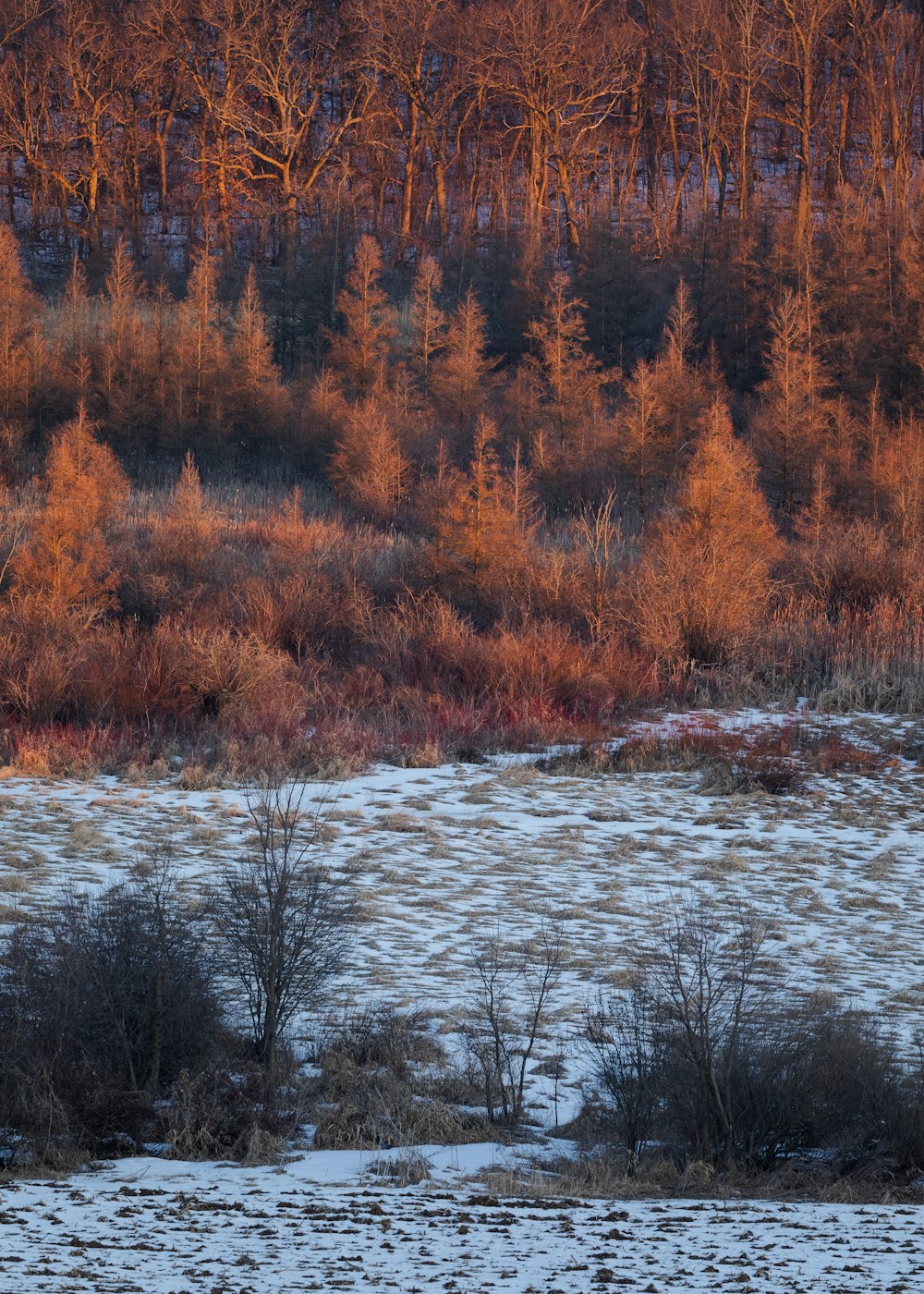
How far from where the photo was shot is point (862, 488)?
97.9 ft

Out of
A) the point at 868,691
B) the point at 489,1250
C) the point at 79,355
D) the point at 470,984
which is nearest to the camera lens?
the point at 489,1250

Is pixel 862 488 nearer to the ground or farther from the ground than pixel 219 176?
nearer to the ground

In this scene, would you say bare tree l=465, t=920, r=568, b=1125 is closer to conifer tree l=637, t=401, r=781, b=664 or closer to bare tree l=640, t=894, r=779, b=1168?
bare tree l=640, t=894, r=779, b=1168

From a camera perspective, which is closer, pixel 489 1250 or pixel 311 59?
pixel 489 1250

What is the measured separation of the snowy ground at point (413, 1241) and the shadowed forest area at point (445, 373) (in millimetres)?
8815

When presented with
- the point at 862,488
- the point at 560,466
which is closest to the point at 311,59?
the point at 560,466

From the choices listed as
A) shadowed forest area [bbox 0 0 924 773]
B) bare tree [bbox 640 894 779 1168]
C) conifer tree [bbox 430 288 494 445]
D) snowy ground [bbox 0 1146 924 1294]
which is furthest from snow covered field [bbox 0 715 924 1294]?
conifer tree [bbox 430 288 494 445]

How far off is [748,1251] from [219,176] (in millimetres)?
45451

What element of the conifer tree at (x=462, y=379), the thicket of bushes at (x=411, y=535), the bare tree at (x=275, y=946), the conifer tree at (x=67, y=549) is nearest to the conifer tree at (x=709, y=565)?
the thicket of bushes at (x=411, y=535)

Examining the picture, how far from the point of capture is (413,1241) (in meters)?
4.01

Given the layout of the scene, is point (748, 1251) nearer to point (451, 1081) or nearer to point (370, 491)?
point (451, 1081)

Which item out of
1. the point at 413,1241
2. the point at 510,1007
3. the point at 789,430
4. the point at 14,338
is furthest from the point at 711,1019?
the point at 14,338

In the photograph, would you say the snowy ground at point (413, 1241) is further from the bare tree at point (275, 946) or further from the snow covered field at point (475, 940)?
the bare tree at point (275, 946)

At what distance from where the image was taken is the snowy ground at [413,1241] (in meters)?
3.54
